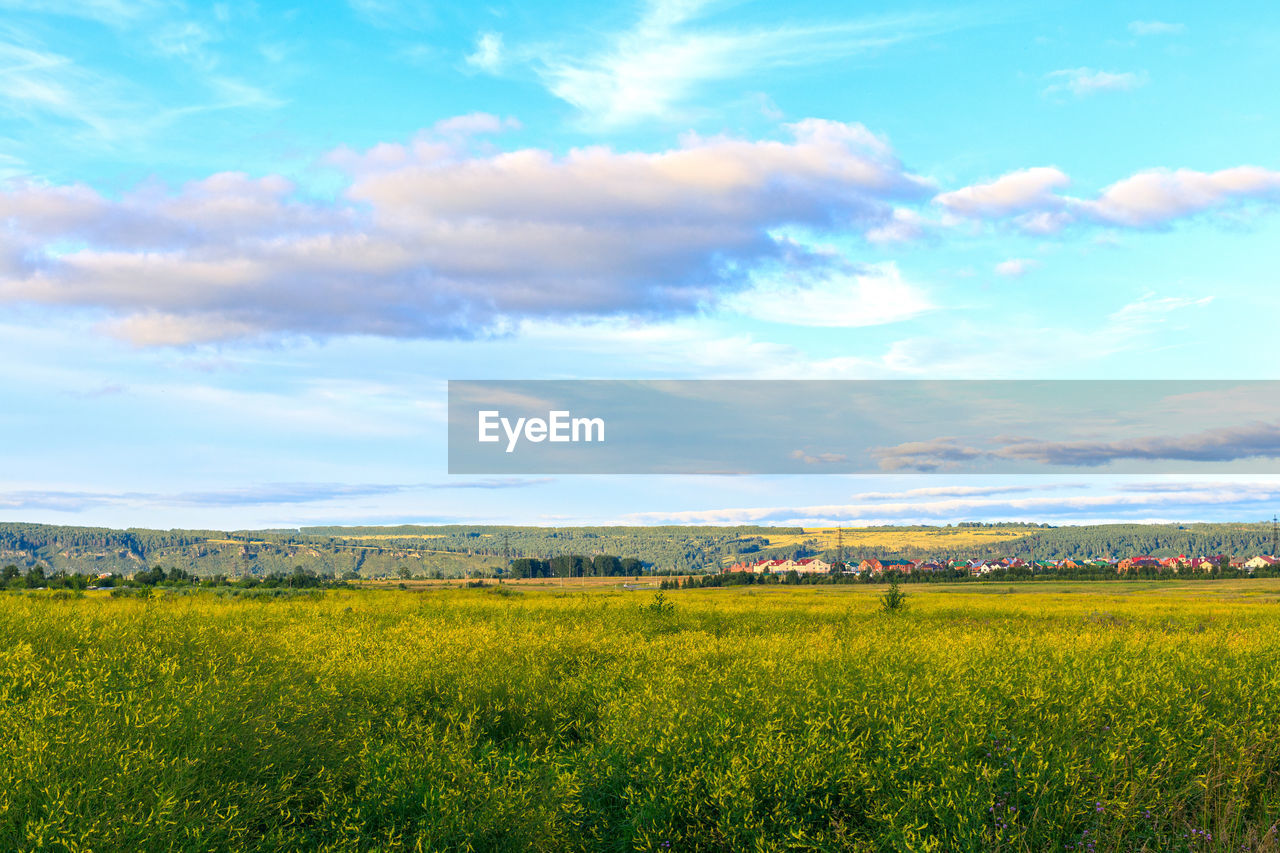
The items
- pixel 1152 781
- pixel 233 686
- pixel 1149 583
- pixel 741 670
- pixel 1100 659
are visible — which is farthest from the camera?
pixel 1149 583

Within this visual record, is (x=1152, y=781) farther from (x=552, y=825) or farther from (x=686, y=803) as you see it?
(x=552, y=825)

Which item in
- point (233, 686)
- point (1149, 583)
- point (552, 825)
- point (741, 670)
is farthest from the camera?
point (1149, 583)

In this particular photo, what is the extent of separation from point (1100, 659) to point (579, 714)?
37.5ft

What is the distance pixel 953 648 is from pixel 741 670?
7.32 meters

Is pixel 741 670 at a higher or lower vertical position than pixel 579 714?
higher

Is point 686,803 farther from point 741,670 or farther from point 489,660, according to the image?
point 489,660

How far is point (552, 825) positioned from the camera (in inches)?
400

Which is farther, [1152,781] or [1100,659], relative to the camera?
[1100,659]

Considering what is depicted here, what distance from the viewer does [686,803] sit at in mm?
10578

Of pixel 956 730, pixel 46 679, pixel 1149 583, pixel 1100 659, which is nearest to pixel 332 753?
pixel 46 679

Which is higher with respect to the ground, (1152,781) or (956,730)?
(956,730)

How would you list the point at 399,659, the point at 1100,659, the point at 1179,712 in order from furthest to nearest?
the point at 399,659 < the point at 1100,659 < the point at 1179,712

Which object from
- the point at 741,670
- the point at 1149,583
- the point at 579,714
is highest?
the point at 741,670

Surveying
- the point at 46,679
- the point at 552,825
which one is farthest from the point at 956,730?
the point at 46,679
